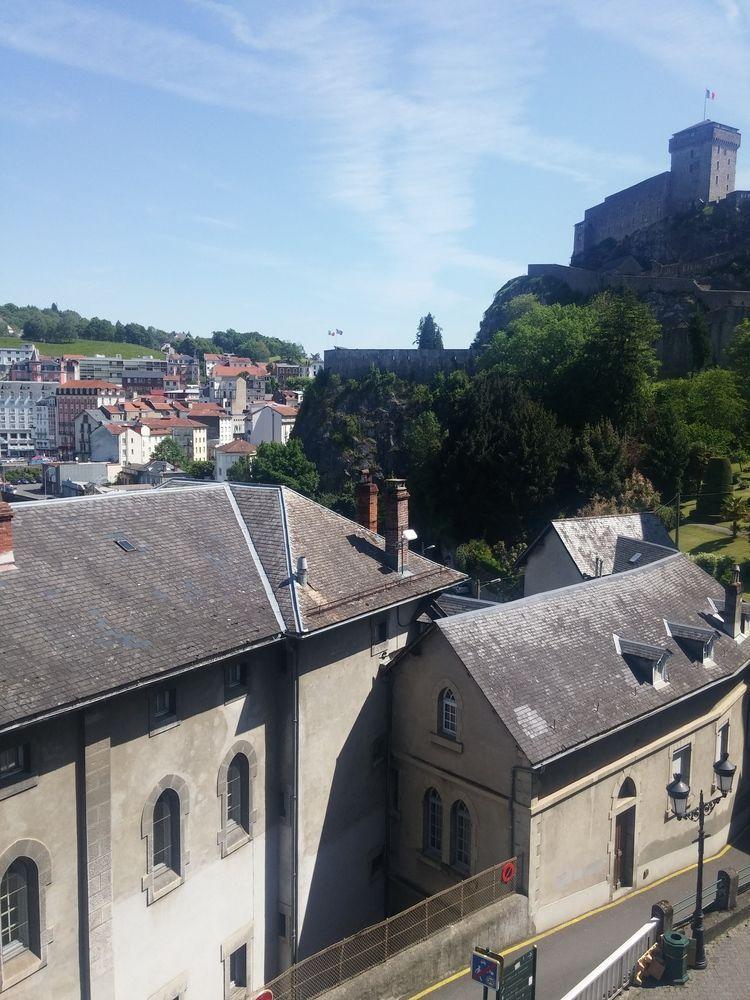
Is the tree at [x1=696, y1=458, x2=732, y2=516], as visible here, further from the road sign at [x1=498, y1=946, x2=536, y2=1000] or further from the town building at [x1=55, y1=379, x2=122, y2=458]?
the town building at [x1=55, y1=379, x2=122, y2=458]

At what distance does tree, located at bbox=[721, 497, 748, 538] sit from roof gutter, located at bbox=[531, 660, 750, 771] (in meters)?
20.8

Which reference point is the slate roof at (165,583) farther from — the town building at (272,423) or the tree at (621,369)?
the town building at (272,423)

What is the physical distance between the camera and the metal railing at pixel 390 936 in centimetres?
1437

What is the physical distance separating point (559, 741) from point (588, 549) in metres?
14.5

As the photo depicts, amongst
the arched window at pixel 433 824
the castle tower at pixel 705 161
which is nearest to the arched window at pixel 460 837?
the arched window at pixel 433 824

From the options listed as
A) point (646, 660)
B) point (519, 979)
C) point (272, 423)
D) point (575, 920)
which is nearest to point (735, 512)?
point (646, 660)

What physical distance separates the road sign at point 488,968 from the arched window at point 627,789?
7864 mm

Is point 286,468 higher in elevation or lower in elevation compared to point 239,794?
higher

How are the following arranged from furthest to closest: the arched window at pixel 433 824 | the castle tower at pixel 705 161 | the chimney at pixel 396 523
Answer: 1. the castle tower at pixel 705 161
2. the chimney at pixel 396 523
3. the arched window at pixel 433 824

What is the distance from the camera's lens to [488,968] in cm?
1252

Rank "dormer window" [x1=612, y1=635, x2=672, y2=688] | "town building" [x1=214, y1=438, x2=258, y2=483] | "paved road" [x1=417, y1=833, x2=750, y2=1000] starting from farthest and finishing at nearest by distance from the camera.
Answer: "town building" [x1=214, y1=438, x2=258, y2=483]
"dormer window" [x1=612, y1=635, x2=672, y2=688]
"paved road" [x1=417, y1=833, x2=750, y2=1000]

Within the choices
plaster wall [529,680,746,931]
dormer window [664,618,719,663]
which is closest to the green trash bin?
plaster wall [529,680,746,931]

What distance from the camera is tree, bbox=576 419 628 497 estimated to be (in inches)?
1948

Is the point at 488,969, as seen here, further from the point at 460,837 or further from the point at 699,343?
the point at 699,343
